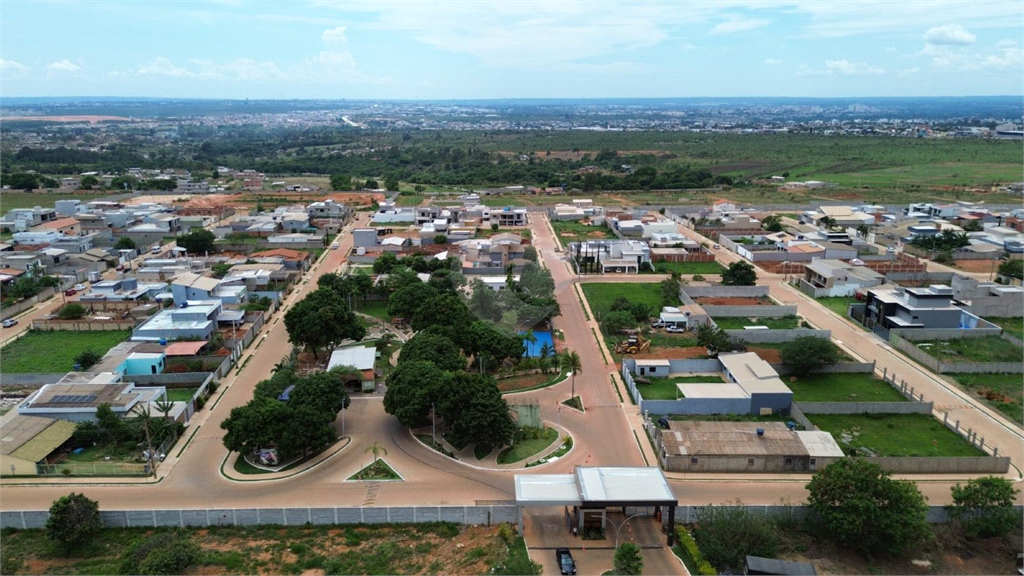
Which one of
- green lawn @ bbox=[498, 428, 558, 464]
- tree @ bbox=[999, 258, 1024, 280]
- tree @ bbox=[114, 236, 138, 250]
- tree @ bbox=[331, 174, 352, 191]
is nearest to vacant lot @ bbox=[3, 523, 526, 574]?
green lawn @ bbox=[498, 428, 558, 464]

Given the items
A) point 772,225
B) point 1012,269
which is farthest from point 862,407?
point 772,225

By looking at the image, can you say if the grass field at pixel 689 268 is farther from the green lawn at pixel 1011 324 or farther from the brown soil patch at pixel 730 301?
the green lawn at pixel 1011 324

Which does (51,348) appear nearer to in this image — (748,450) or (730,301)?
(748,450)

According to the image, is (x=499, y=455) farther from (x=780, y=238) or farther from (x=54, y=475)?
(x=780, y=238)

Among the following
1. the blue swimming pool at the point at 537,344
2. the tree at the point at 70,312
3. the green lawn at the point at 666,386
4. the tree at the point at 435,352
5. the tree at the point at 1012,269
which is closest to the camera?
the tree at the point at 435,352

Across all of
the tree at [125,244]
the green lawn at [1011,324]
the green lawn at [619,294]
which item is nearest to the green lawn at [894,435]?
the green lawn at [1011,324]

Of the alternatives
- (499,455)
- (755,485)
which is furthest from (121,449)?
(755,485)
